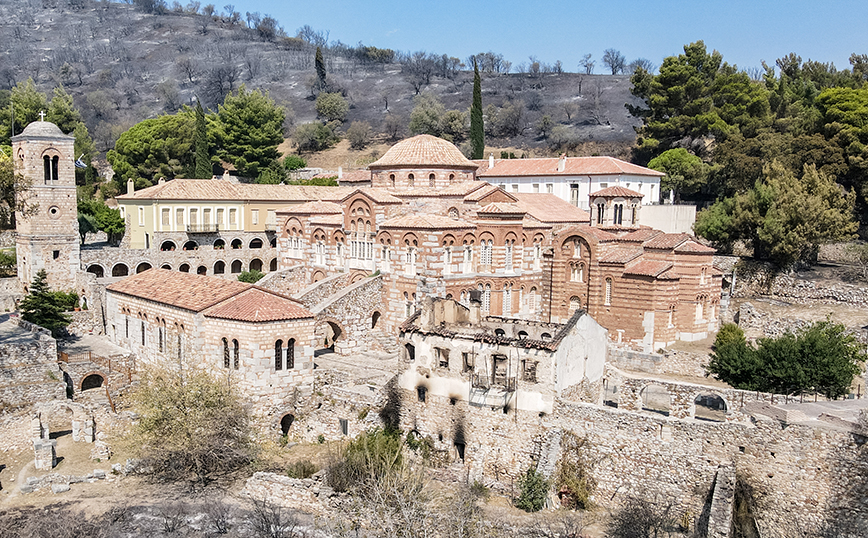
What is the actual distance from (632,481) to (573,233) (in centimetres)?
1412

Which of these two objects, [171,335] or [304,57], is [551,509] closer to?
[171,335]

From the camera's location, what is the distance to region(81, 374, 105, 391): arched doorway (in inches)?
985

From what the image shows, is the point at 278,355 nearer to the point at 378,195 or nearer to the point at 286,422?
the point at 286,422

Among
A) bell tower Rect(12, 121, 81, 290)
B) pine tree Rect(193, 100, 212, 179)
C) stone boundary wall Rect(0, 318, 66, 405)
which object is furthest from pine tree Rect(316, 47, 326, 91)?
stone boundary wall Rect(0, 318, 66, 405)

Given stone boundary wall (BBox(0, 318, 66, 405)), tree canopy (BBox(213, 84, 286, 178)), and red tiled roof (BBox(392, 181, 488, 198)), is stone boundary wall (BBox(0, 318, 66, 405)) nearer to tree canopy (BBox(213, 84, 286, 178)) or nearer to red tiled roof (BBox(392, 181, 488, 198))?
red tiled roof (BBox(392, 181, 488, 198))

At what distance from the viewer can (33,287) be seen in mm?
29438

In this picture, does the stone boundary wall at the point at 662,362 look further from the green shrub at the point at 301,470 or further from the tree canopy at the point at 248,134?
the tree canopy at the point at 248,134

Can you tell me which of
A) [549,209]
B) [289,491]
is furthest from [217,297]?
[549,209]

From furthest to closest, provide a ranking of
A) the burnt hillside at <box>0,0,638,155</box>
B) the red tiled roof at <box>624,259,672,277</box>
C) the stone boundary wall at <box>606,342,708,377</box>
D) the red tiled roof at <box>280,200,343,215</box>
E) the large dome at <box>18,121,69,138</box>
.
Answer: the burnt hillside at <box>0,0,638,155</box>
the red tiled roof at <box>280,200,343,215</box>
the large dome at <box>18,121,69,138</box>
the red tiled roof at <box>624,259,672,277</box>
the stone boundary wall at <box>606,342,708,377</box>

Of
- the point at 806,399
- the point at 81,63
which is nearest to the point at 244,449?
the point at 806,399

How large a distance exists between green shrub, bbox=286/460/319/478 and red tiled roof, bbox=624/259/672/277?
15498mm

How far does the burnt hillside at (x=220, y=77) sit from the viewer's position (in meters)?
91.0

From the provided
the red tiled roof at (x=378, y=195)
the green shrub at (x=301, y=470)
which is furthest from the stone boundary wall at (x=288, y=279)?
the green shrub at (x=301, y=470)

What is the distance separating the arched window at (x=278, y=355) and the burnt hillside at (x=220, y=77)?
55.0 metres
